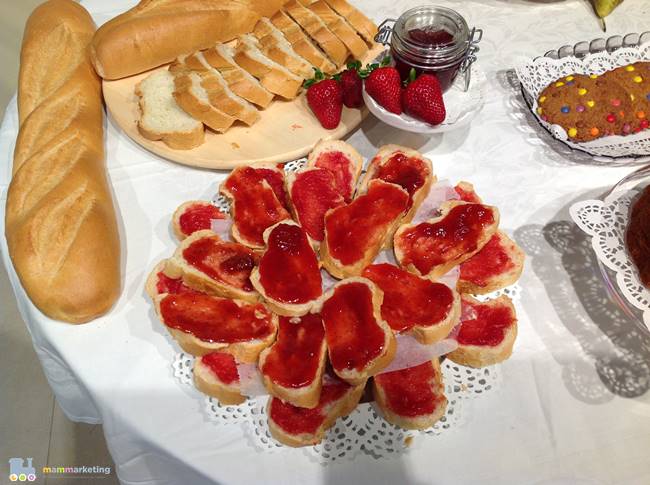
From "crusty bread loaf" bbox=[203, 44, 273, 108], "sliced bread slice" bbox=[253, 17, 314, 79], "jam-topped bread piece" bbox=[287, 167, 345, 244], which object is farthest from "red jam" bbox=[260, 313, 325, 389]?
"sliced bread slice" bbox=[253, 17, 314, 79]

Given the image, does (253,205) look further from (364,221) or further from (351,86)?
(351,86)

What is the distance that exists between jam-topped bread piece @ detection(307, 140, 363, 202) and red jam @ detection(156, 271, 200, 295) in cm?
53

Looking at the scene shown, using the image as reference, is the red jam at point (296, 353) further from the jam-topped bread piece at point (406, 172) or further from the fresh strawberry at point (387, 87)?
the fresh strawberry at point (387, 87)

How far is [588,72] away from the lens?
6.81ft

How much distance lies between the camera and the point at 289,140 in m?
1.92

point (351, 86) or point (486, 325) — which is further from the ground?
point (351, 86)

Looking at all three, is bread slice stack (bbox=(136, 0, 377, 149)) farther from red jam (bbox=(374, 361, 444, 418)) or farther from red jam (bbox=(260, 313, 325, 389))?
red jam (bbox=(374, 361, 444, 418))

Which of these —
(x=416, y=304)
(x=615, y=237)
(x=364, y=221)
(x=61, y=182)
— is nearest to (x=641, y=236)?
(x=615, y=237)

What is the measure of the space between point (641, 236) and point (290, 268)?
89cm

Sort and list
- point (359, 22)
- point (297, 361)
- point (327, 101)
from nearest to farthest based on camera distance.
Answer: point (297, 361)
point (327, 101)
point (359, 22)

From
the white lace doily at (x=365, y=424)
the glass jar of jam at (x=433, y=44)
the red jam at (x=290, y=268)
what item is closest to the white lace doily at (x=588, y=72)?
the glass jar of jam at (x=433, y=44)

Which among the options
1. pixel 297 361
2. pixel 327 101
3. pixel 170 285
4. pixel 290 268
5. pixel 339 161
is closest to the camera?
pixel 297 361

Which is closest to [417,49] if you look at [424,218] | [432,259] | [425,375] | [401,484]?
[424,218]

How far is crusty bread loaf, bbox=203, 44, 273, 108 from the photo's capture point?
6.44 ft
